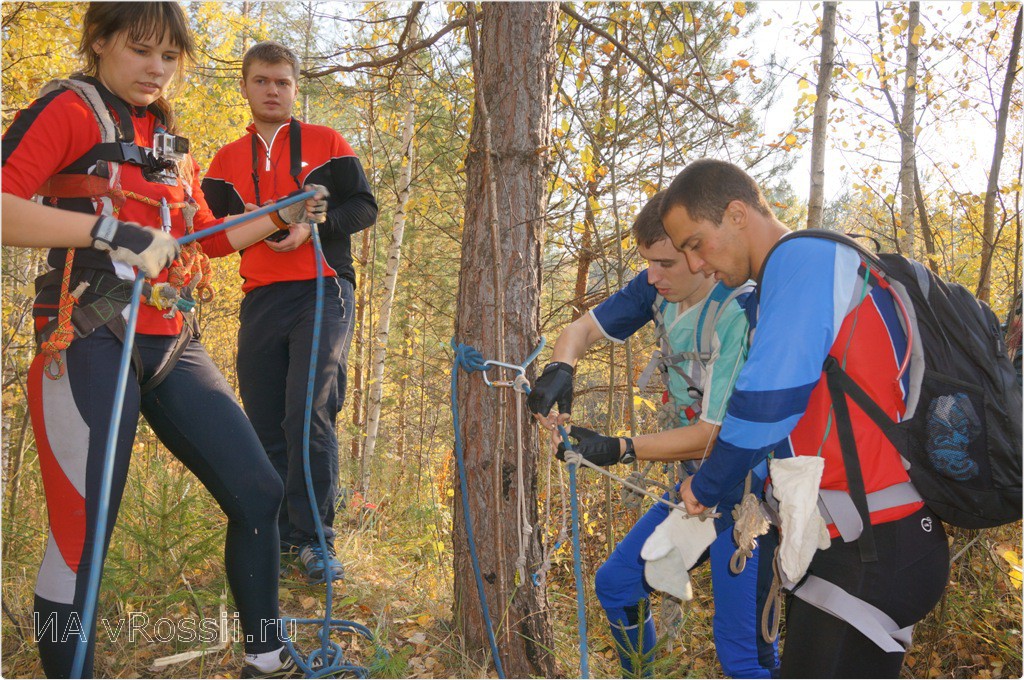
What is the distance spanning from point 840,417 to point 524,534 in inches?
54.7

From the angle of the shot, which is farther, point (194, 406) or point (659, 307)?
point (659, 307)

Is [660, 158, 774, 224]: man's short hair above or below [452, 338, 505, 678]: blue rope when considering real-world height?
above

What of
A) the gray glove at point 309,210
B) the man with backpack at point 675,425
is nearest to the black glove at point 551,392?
the man with backpack at point 675,425

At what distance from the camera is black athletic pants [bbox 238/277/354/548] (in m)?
3.13

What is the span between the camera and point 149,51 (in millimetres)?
2098

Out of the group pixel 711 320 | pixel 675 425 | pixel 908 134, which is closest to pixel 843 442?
pixel 711 320

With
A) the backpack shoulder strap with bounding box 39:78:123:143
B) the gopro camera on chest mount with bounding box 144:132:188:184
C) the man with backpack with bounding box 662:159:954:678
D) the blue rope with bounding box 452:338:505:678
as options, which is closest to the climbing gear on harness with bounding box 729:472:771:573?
the man with backpack with bounding box 662:159:954:678

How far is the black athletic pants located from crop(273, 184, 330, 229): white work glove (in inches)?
24.7

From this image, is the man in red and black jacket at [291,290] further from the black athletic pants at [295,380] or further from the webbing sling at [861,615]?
the webbing sling at [861,615]

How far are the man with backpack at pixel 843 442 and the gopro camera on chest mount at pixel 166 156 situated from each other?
5.94 ft

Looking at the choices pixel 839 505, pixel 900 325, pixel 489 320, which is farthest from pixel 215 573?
pixel 900 325

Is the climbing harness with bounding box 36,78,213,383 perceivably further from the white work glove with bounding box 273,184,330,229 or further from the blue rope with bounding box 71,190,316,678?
the white work glove with bounding box 273,184,330,229

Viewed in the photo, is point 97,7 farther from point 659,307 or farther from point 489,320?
point 659,307

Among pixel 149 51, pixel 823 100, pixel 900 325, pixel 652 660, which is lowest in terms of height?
pixel 652 660
